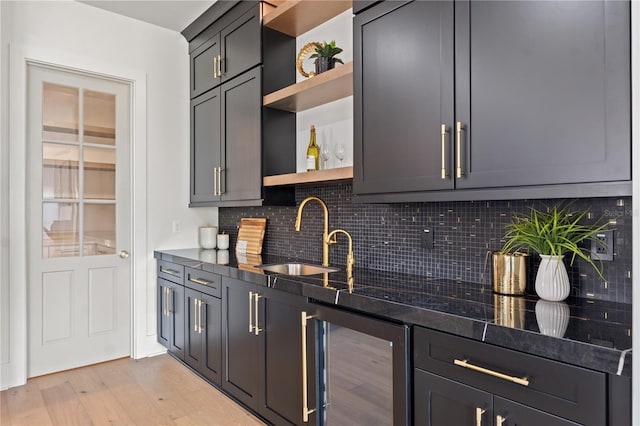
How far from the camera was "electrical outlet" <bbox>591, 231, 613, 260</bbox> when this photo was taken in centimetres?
147

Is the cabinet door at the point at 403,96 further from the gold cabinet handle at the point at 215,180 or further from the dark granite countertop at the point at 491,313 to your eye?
the gold cabinet handle at the point at 215,180

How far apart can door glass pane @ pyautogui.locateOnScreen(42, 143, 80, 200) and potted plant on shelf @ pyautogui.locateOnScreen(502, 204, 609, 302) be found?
9.93ft

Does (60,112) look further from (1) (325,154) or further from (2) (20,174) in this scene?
(1) (325,154)

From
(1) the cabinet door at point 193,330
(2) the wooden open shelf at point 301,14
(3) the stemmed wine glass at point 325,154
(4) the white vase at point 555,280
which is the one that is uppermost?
(2) the wooden open shelf at point 301,14

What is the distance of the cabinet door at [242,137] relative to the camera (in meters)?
2.69

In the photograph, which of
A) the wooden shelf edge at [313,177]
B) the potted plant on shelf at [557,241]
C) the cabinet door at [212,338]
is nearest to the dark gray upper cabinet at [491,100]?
the wooden shelf edge at [313,177]

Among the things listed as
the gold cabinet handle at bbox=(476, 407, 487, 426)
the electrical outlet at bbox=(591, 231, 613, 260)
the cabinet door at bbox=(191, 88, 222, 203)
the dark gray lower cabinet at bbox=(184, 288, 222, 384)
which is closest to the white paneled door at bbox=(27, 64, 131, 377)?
the cabinet door at bbox=(191, 88, 222, 203)

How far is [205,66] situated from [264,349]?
230cm

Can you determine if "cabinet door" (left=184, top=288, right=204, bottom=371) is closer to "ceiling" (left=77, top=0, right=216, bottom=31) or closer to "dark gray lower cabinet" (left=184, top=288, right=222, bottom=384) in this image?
"dark gray lower cabinet" (left=184, top=288, right=222, bottom=384)

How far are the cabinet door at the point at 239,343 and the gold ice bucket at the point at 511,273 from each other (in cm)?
124

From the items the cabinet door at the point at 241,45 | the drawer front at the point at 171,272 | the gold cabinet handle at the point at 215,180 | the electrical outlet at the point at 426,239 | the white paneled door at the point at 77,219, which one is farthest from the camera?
the gold cabinet handle at the point at 215,180

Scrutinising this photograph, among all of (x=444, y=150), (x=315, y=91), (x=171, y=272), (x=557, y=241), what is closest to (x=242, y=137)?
(x=315, y=91)

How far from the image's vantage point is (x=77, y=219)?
3090 mm

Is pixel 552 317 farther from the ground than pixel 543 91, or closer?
closer
